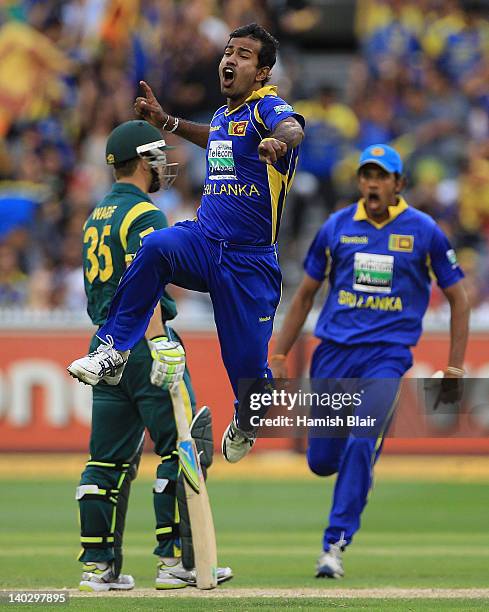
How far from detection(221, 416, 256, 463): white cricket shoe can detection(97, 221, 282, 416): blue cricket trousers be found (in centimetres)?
30

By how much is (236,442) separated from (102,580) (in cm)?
113

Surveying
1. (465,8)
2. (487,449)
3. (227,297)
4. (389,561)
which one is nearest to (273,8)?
(465,8)

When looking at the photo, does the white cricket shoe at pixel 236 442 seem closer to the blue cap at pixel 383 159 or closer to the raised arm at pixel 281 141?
the raised arm at pixel 281 141

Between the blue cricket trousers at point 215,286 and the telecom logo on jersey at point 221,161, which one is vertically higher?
the telecom logo on jersey at point 221,161

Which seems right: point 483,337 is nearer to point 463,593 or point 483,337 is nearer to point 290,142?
point 463,593

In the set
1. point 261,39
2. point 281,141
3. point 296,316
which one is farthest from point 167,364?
point 296,316

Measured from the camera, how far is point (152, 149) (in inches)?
328

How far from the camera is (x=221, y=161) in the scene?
7.52 meters

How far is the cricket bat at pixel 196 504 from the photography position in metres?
7.54

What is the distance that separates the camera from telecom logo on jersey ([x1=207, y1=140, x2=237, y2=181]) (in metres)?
7.48

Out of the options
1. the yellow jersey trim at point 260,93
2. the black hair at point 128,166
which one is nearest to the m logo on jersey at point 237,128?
the yellow jersey trim at point 260,93

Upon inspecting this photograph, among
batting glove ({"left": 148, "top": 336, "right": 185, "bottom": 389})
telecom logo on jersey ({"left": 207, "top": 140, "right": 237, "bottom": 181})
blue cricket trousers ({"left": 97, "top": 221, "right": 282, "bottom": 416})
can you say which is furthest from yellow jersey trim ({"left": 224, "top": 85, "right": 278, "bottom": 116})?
batting glove ({"left": 148, "top": 336, "right": 185, "bottom": 389})

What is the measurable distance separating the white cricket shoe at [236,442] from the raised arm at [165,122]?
1641mm

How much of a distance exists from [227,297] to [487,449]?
29.5ft
